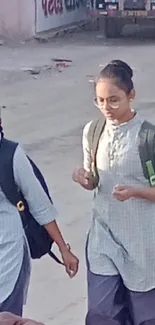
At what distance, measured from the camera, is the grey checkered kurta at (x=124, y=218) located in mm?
3629

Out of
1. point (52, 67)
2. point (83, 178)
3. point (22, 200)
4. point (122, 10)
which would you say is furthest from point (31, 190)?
point (122, 10)

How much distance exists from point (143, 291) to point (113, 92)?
83cm

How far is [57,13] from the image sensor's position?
77.6 feet

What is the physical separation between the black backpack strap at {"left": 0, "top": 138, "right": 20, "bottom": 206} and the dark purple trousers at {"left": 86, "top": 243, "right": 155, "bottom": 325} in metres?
0.58

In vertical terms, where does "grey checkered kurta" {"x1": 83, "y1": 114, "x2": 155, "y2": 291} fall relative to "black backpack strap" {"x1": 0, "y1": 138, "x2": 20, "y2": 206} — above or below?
below

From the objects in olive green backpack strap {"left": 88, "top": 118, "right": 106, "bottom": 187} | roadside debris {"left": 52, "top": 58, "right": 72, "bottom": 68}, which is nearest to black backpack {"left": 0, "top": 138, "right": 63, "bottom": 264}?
olive green backpack strap {"left": 88, "top": 118, "right": 106, "bottom": 187}

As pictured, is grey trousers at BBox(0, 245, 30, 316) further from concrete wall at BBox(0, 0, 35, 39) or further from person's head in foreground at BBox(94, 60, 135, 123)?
concrete wall at BBox(0, 0, 35, 39)

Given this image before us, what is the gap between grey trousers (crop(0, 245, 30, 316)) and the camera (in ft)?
11.4

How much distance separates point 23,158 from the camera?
134 inches

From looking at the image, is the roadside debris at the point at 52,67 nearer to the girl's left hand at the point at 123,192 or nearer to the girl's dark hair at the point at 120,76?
the girl's dark hair at the point at 120,76

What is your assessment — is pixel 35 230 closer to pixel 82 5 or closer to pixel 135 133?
pixel 135 133

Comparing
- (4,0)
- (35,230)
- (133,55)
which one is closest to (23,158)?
(35,230)

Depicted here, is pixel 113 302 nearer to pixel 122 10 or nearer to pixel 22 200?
pixel 22 200

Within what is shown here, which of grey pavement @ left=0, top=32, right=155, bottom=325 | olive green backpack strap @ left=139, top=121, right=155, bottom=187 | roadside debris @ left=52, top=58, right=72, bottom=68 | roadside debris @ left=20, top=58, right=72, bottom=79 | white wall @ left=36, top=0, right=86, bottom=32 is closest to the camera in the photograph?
olive green backpack strap @ left=139, top=121, right=155, bottom=187
